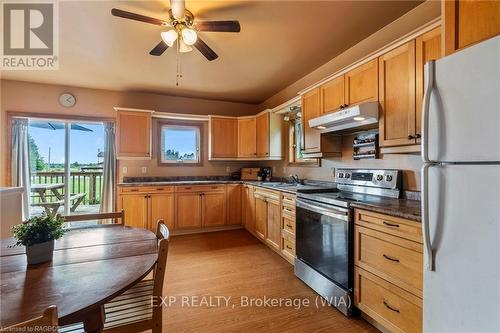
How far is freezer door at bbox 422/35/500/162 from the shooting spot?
996mm

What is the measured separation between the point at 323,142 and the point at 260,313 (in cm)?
197

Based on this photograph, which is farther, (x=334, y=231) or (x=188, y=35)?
(x=334, y=231)

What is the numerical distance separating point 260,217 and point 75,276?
112 inches

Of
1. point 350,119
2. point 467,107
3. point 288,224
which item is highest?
point 350,119

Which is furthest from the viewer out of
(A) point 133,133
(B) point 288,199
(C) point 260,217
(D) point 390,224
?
(A) point 133,133

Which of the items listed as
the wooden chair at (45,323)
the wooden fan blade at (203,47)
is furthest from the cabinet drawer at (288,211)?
the wooden chair at (45,323)

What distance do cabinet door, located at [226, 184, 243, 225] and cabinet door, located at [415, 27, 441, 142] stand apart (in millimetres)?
3188

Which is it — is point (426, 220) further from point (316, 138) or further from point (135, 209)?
point (135, 209)

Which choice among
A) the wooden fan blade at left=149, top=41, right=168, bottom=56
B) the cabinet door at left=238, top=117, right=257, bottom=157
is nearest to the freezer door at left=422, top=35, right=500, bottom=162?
the wooden fan blade at left=149, top=41, right=168, bottom=56

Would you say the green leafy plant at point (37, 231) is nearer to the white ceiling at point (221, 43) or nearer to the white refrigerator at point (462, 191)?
the white ceiling at point (221, 43)

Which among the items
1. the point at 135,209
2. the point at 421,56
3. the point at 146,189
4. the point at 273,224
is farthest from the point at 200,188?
the point at 421,56

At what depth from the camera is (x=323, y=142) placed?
9.62ft

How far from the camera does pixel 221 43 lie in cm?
273

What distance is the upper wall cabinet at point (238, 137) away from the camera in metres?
4.50
